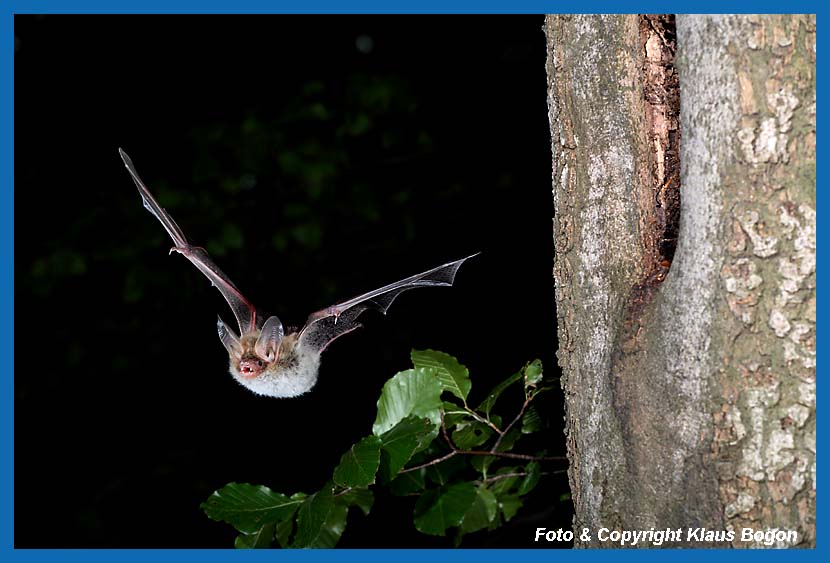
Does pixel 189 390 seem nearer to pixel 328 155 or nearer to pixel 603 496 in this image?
pixel 328 155

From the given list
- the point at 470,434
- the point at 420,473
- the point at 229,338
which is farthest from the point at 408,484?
the point at 229,338

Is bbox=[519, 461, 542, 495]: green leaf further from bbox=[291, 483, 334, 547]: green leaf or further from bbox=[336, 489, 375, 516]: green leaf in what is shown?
bbox=[291, 483, 334, 547]: green leaf

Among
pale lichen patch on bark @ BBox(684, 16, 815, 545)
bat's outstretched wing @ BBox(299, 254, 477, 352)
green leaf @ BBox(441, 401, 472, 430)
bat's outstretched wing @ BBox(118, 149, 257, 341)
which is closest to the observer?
pale lichen patch on bark @ BBox(684, 16, 815, 545)

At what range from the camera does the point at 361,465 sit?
5.31 feet

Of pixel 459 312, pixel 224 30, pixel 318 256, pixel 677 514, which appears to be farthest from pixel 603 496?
pixel 224 30

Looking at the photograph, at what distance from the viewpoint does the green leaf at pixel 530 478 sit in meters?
1.96

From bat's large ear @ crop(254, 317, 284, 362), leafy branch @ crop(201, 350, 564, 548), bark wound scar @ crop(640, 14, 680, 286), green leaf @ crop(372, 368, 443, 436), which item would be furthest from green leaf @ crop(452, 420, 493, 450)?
bark wound scar @ crop(640, 14, 680, 286)

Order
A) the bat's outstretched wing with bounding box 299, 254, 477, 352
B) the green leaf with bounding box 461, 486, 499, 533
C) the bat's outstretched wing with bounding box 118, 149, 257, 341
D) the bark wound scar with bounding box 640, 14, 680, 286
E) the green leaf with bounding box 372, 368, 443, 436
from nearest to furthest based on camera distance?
the bark wound scar with bounding box 640, 14, 680, 286
the green leaf with bounding box 372, 368, 443, 436
the green leaf with bounding box 461, 486, 499, 533
the bat's outstretched wing with bounding box 299, 254, 477, 352
the bat's outstretched wing with bounding box 118, 149, 257, 341

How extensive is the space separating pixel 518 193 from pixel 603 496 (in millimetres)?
2859

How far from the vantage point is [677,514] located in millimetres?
1296

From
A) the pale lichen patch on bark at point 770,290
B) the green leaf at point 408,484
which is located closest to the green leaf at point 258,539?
the green leaf at point 408,484

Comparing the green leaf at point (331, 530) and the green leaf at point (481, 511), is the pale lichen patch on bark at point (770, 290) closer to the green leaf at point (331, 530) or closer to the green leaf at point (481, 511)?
the green leaf at point (481, 511)

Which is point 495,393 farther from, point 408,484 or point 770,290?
point 770,290

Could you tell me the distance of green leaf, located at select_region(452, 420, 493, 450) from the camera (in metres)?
1.96
